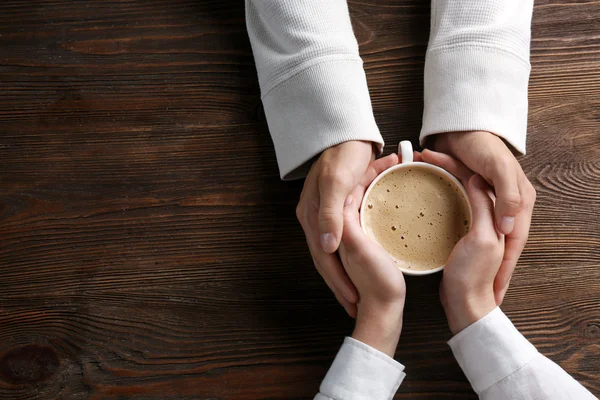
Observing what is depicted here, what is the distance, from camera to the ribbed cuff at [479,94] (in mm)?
717

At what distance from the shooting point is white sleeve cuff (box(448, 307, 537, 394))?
26.2 inches

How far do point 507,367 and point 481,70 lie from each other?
0.42 meters

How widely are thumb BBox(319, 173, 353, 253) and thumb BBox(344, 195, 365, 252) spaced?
0.02 m

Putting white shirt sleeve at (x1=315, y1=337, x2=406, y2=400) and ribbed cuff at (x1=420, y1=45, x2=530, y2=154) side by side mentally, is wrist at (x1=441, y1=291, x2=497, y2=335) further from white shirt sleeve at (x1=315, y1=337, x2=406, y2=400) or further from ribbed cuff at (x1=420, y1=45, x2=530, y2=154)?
ribbed cuff at (x1=420, y1=45, x2=530, y2=154)

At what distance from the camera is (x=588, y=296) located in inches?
30.1

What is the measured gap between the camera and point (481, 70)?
72cm

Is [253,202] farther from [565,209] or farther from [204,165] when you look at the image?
[565,209]

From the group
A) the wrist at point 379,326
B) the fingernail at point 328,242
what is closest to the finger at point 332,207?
the fingernail at point 328,242

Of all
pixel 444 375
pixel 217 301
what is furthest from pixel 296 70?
pixel 444 375

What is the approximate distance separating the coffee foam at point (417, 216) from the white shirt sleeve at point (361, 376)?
0.13m

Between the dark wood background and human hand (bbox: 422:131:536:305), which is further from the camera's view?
the dark wood background

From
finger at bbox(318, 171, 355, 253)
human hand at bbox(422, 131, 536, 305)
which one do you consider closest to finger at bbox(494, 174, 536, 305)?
human hand at bbox(422, 131, 536, 305)

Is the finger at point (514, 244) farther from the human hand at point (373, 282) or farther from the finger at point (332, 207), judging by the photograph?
the finger at point (332, 207)

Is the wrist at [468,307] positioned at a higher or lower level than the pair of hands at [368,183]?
lower
